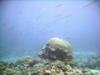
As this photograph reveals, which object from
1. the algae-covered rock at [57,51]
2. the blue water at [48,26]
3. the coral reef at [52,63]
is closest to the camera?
the coral reef at [52,63]

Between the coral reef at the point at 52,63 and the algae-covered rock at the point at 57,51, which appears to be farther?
the algae-covered rock at the point at 57,51

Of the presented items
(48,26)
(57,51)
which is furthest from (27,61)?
(48,26)

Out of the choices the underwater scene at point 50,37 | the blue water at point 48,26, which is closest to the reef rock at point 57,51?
the underwater scene at point 50,37

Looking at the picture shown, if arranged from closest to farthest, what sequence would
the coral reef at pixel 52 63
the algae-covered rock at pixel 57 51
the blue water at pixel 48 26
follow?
the coral reef at pixel 52 63 → the algae-covered rock at pixel 57 51 → the blue water at pixel 48 26

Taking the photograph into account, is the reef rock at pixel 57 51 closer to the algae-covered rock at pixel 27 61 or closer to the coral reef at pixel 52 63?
the coral reef at pixel 52 63

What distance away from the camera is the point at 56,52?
586 cm

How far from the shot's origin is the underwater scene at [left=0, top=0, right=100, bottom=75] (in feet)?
19.1

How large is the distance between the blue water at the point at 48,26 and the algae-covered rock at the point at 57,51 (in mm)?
120

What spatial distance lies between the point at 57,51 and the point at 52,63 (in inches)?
10.6

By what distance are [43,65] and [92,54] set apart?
103cm

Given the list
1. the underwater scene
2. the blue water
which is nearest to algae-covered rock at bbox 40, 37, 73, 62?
the underwater scene

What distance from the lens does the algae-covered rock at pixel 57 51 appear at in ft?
19.1

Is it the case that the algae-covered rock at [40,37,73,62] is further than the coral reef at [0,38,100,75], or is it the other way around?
the algae-covered rock at [40,37,73,62]

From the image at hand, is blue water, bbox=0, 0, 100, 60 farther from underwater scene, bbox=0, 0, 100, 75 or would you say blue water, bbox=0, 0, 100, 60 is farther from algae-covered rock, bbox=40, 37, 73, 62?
algae-covered rock, bbox=40, 37, 73, 62
